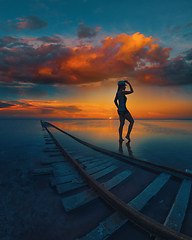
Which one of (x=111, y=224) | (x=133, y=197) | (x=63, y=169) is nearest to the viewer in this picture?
(x=111, y=224)

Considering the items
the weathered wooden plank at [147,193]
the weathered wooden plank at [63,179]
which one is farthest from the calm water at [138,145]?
the weathered wooden plank at [63,179]

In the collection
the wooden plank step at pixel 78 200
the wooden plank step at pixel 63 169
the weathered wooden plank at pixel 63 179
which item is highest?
the wooden plank step at pixel 78 200

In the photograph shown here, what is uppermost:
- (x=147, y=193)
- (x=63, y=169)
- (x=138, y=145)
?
(x=147, y=193)

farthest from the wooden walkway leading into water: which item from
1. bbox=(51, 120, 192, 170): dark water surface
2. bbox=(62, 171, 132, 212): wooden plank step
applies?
bbox=(51, 120, 192, 170): dark water surface

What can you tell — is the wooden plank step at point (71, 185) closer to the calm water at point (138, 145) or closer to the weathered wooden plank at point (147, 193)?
the weathered wooden plank at point (147, 193)

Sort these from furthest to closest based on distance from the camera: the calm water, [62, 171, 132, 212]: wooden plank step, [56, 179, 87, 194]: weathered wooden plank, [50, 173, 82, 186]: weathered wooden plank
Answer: the calm water < [50, 173, 82, 186]: weathered wooden plank < [56, 179, 87, 194]: weathered wooden plank < [62, 171, 132, 212]: wooden plank step

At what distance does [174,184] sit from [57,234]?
8.48ft

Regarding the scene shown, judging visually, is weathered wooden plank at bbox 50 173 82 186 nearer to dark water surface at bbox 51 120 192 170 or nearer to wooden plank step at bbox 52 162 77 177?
wooden plank step at bbox 52 162 77 177

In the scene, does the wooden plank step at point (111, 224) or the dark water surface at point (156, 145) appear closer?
the wooden plank step at point (111, 224)

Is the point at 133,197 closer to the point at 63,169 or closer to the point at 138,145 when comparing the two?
the point at 63,169

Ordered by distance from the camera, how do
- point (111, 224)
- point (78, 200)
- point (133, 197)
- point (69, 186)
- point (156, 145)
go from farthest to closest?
1. point (156, 145)
2. point (69, 186)
3. point (133, 197)
4. point (78, 200)
5. point (111, 224)

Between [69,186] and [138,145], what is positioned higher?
[69,186]

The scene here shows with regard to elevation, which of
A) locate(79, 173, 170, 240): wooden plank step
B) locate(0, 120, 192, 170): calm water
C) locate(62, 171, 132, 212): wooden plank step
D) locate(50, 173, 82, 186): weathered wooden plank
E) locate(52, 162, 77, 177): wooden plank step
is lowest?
locate(0, 120, 192, 170): calm water

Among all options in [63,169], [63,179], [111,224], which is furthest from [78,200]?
[63,169]
